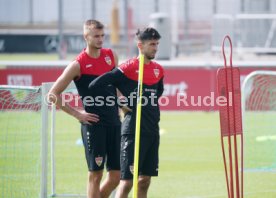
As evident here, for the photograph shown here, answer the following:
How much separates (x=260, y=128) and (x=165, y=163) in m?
4.70

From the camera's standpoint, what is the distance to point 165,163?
15.0 metres

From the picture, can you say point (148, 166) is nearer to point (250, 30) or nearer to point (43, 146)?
point (43, 146)

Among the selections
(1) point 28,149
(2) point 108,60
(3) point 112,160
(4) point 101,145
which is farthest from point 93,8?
(4) point 101,145

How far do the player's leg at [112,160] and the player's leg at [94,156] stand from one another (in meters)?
0.16

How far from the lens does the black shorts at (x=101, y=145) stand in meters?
9.59

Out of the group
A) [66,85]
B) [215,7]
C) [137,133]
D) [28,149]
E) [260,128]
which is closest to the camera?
[137,133]

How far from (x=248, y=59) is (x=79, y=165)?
1247 cm

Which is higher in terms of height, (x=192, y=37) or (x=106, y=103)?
(x=106, y=103)

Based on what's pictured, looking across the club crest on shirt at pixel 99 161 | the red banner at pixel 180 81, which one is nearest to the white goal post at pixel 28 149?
the club crest on shirt at pixel 99 161

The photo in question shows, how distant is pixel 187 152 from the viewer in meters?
16.4

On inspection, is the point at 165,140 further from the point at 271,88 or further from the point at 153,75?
the point at 153,75

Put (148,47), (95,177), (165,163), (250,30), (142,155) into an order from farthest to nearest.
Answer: (250,30)
(165,163)
(95,177)
(142,155)
(148,47)

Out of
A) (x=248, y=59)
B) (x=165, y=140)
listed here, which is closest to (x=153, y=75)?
(x=165, y=140)

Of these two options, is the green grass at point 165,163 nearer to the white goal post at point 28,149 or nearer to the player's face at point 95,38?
the white goal post at point 28,149
